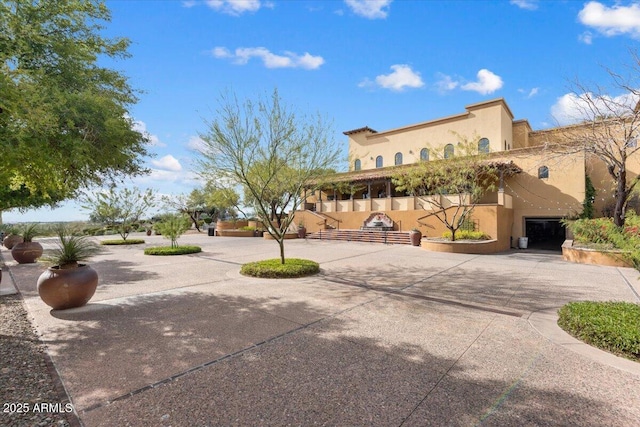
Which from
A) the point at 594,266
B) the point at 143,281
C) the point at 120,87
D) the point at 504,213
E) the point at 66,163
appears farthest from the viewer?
the point at 504,213

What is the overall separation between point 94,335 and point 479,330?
20.7ft

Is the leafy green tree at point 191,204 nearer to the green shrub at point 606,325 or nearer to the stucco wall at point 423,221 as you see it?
the stucco wall at point 423,221

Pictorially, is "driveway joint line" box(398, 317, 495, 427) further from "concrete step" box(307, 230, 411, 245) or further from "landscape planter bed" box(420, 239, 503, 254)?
"concrete step" box(307, 230, 411, 245)

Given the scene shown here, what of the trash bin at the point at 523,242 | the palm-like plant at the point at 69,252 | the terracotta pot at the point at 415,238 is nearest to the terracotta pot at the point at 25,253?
the palm-like plant at the point at 69,252

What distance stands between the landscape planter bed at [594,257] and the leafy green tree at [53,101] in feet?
53.5

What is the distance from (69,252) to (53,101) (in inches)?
125

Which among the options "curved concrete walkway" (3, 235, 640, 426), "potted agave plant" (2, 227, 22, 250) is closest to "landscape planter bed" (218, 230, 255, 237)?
"potted agave plant" (2, 227, 22, 250)

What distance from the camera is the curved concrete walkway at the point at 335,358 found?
2.93 meters

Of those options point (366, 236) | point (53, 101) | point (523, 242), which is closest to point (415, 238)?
point (366, 236)

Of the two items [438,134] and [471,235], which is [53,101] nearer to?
[471,235]

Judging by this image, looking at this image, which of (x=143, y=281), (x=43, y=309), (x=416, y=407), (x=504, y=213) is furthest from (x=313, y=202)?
(x=416, y=407)

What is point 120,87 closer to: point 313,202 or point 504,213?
point 504,213

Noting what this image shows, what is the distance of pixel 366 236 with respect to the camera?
2233 cm

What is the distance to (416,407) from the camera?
9.76 ft
